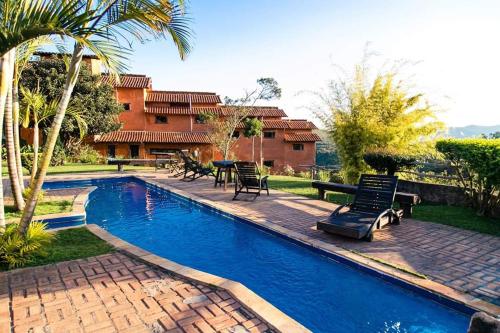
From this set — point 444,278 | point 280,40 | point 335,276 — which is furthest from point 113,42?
point 280,40

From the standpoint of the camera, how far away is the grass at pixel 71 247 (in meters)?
4.13

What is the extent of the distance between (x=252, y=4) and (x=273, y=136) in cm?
2098

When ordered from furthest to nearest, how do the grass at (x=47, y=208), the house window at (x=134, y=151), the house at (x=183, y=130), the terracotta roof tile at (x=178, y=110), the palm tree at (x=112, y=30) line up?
the terracotta roof tile at (x=178, y=110), the house window at (x=134, y=151), the house at (x=183, y=130), the grass at (x=47, y=208), the palm tree at (x=112, y=30)

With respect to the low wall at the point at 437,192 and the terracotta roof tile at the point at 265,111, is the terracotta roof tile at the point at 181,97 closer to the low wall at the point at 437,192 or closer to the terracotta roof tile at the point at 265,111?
the terracotta roof tile at the point at 265,111

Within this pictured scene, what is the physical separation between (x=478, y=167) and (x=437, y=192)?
2.21m

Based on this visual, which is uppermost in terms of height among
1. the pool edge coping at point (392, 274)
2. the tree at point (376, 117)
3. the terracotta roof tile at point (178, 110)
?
the terracotta roof tile at point (178, 110)

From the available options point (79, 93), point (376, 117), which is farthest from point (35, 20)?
point (79, 93)

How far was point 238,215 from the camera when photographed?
6.76m

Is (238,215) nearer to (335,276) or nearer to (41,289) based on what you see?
(335,276)

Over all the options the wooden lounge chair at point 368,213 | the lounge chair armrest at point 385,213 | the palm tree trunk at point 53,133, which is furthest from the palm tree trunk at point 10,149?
the lounge chair armrest at point 385,213

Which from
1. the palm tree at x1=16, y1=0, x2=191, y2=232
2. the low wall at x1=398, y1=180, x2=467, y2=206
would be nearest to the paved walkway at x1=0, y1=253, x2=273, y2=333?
the palm tree at x1=16, y1=0, x2=191, y2=232

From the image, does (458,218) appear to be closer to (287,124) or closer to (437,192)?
(437,192)

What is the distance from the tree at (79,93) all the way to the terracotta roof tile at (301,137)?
16330 mm

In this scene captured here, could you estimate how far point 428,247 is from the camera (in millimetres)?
4871
